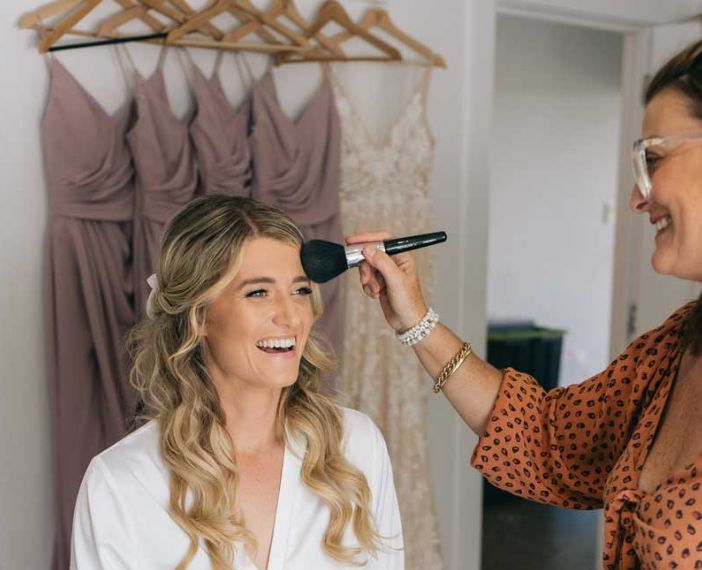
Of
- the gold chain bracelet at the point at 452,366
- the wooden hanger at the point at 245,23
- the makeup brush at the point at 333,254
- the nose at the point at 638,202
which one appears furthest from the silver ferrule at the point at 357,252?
the wooden hanger at the point at 245,23

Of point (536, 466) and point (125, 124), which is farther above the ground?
point (125, 124)

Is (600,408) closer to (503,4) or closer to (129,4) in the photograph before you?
(129,4)

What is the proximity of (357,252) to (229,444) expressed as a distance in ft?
1.27

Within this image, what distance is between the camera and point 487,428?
4.70 feet

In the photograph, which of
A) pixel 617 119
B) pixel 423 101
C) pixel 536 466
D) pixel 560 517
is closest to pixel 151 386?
pixel 536 466

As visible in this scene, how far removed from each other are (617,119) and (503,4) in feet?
7.89

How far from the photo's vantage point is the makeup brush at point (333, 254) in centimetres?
132

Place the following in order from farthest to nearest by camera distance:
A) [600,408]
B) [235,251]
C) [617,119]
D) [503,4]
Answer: [617,119] < [503,4] < [600,408] < [235,251]

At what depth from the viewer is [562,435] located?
1.42 meters

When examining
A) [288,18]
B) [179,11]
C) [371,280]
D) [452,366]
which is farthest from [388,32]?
[452,366]

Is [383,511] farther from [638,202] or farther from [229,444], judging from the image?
[638,202]

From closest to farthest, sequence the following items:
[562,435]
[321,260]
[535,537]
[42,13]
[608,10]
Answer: [321,260], [562,435], [42,13], [608,10], [535,537]

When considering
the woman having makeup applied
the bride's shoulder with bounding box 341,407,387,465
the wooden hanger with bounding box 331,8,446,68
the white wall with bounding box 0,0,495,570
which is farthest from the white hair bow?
the wooden hanger with bounding box 331,8,446,68

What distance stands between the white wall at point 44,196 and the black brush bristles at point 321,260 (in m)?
0.75
